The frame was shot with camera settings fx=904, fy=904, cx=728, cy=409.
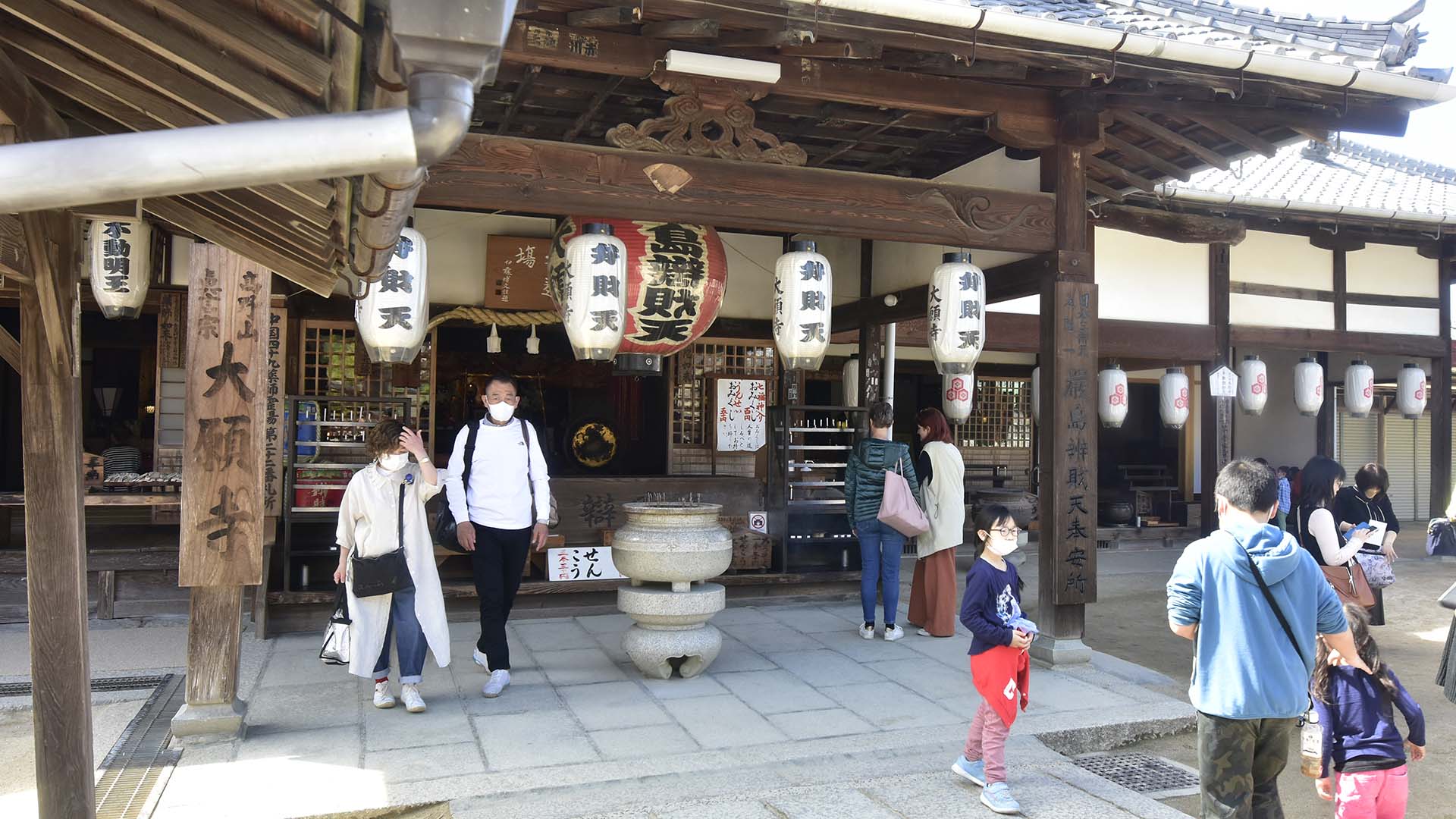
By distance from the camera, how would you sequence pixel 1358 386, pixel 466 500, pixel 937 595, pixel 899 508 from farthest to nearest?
pixel 1358 386, pixel 937 595, pixel 899 508, pixel 466 500

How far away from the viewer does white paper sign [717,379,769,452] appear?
984 centimetres

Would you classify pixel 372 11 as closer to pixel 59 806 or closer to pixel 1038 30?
pixel 59 806

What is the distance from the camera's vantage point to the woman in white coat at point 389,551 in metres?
5.40

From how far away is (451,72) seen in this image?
1589 millimetres

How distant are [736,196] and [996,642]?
330cm

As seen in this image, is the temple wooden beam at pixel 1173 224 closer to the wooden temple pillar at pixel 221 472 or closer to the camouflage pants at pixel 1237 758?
the camouflage pants at pixel 1237 758

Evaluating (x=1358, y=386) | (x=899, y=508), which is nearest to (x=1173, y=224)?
(x=1358, y=386)

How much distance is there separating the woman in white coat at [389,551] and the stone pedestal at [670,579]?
51.1 inches

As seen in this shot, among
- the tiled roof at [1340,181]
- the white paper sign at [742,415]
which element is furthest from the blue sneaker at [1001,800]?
the tiled roof at [1340,181]

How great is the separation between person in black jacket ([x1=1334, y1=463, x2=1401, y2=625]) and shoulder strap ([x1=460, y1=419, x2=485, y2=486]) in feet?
21.8

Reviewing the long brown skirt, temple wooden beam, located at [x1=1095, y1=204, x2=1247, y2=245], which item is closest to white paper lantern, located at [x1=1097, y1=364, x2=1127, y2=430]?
temple wooden beam, located at [x1=1095, y1=204, x2=1247, y2=245]

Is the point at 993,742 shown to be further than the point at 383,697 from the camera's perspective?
No

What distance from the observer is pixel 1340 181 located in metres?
13.9

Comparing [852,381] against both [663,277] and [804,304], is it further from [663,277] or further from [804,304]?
[663,277]
